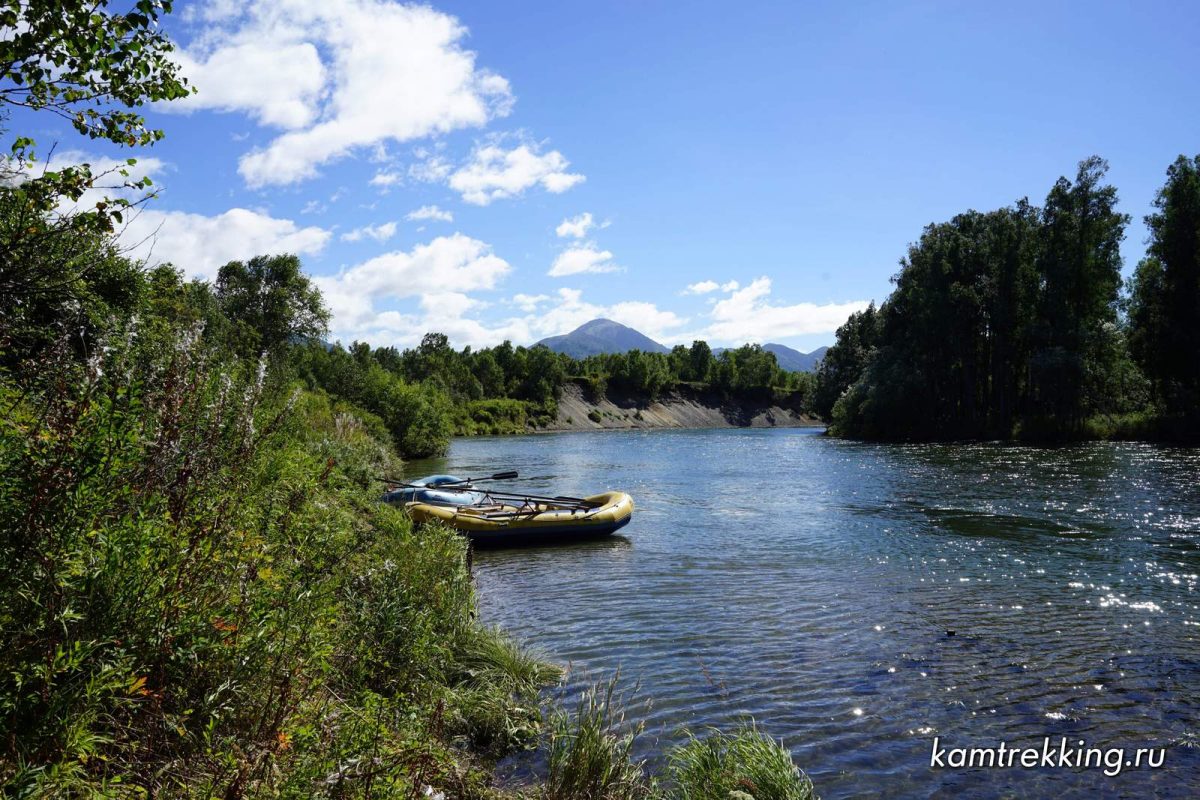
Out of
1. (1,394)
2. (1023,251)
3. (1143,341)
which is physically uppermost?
(1023,251)

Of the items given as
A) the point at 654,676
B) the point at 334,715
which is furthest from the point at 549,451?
the point at 334,715

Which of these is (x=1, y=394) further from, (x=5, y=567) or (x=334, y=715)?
(x=334, y=715)

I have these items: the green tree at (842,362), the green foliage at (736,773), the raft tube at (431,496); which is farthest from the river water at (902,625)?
the green tree at (842,362)

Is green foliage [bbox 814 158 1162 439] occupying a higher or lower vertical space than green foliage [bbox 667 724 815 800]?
higher

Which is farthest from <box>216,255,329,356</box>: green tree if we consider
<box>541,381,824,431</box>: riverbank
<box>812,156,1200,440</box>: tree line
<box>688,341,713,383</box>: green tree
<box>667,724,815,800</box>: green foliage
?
<box>688,341,713,383</box>: green tree

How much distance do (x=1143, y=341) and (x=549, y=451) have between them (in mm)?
39967

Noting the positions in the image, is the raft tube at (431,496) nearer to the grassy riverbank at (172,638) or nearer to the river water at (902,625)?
the river water at (902,625)

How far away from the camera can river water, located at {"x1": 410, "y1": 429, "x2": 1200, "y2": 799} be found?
6.51 metres

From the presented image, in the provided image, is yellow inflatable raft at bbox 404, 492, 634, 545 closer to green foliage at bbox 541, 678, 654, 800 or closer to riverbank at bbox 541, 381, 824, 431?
green foliage at bbox 541, 678, 654, 800

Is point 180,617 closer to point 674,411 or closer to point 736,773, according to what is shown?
point 736,773

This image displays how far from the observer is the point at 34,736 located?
117 inches

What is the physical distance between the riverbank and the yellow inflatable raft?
85123 mm

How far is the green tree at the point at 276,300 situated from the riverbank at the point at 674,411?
57.2 metres

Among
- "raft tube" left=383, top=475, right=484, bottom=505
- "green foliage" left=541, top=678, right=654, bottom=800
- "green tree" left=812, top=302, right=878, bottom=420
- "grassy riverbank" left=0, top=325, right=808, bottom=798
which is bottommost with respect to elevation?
"green foliage" left=541, top=678, right=654, bottom=800
